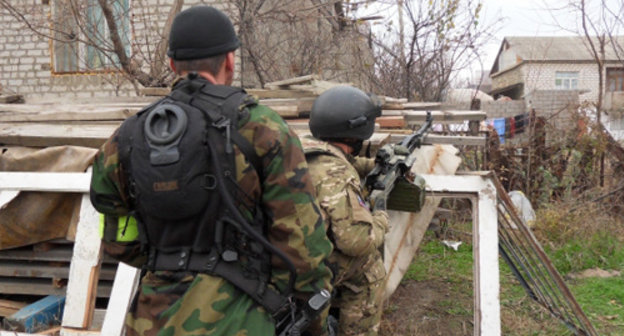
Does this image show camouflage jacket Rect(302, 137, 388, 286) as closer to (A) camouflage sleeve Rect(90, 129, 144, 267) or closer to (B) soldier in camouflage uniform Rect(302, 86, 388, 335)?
(B) soldier in camouflage uniform Rect(302, 86, 388, 335)

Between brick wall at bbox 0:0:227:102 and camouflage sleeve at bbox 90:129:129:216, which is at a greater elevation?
brick wall at bbox 0:0:227:102

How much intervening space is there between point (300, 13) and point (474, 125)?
3.68m

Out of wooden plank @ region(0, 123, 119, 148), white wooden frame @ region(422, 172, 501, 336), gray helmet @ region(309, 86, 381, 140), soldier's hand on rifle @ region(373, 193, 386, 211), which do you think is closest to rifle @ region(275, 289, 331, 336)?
soldier's hand on rifle @ region(373, 193, 386, 211)

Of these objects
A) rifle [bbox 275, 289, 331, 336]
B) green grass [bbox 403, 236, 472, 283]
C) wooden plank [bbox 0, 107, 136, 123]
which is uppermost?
wooden plank [bbox 0, 107, 136, 123]

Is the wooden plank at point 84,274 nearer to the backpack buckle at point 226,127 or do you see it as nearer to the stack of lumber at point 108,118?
the stack of lumber at point 108,118

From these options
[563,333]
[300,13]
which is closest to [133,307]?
[563,333]

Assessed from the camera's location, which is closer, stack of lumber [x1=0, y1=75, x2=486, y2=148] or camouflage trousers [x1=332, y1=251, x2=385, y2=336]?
camouflage trousers [x1=332, y1=251, x2=385, y2=336]

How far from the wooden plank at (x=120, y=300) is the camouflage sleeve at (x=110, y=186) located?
3.26ft

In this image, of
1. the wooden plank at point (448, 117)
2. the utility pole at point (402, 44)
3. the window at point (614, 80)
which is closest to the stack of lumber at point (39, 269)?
the wooden plank at point (448, 117)

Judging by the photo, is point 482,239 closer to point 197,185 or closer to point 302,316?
point 302,316

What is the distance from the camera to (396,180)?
3135 millimetres

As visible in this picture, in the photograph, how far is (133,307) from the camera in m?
1.95

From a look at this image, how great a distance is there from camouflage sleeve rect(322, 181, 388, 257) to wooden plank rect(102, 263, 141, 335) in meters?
1.21

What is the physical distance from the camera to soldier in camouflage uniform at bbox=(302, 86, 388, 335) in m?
2.35
